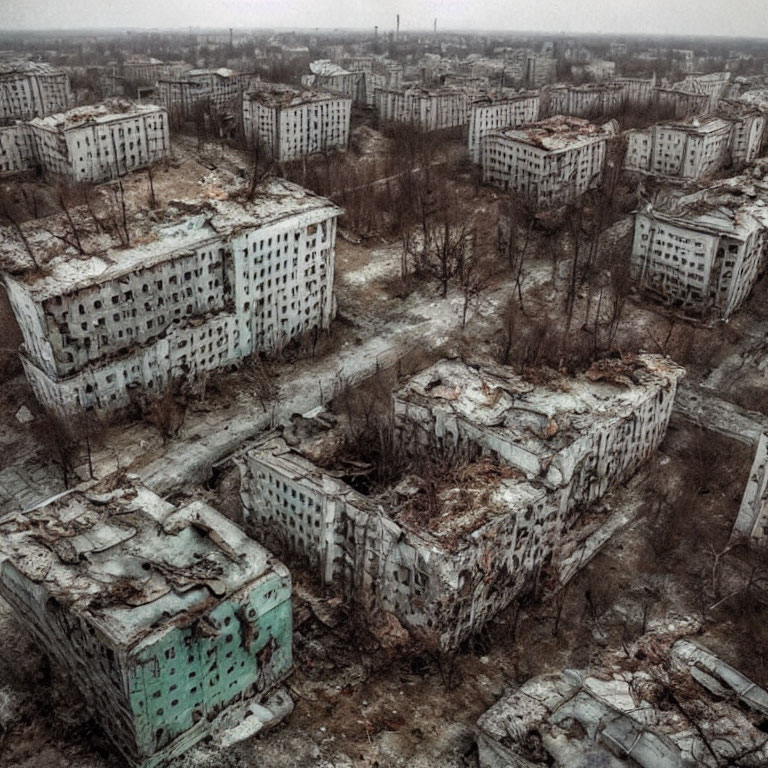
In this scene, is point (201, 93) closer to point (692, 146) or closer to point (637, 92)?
point (692, 146)

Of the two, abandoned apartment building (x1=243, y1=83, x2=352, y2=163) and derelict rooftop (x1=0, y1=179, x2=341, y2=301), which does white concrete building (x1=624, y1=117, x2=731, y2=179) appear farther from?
derelict rooftop (x1=0, y1=179, x2=341, y2=301)

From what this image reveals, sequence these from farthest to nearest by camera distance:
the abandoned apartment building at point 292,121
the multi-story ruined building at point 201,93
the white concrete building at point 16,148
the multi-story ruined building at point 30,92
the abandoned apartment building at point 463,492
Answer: the multi-story ruined building at point 201,93
the multi-story ruined building at point 30,92
the abandoned apartment building at point 292,121
the white concrete building at point 16,148
the abandoned apartment building at point 463,492

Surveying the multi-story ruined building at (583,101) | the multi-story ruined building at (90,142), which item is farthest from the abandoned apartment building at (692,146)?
the multi-story ruined building at (90,142)

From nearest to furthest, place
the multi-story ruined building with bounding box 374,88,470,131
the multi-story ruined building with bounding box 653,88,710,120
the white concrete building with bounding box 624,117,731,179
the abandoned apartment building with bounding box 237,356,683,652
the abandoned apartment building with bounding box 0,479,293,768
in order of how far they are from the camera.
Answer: the abandoned apartment building with bounding box 0,479,293,768 → the abandoned apartment building with bounding box 237,356,683,652 → the white concrete building with bounding box 624,117,731,179 → the multi-story ruined building with bounding box 374,88,470,131 → the multi-story ruined building with bounding box 653,88,710,120

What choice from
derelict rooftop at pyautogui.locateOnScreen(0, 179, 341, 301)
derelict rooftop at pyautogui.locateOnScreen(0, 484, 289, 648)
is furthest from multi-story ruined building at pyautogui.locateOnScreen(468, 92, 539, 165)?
derelict rooftop at pyautogui.locateOnScreen(0, 484, 289, 648)

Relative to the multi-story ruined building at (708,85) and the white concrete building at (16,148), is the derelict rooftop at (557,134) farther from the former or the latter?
the multi-story ruined building at (708,85)

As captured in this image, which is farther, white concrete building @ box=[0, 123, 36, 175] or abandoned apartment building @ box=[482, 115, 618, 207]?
white concrete building @ box=[0, 123, 36, 175]
